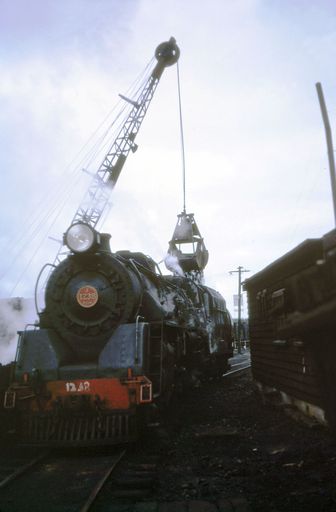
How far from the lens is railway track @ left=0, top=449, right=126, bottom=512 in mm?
3764

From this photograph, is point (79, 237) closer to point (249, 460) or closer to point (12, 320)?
point (249, 460)

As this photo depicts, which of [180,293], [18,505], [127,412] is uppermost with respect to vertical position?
[180,293]

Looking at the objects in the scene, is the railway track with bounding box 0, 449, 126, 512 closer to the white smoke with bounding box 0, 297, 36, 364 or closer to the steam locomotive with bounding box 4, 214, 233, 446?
the steam locomotive with bounding box 4, 214, 233, 446

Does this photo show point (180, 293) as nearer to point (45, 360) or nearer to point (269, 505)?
point (45, 360)

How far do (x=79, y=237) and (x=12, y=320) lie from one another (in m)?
15.5

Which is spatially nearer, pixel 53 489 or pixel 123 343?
pixel 53 489

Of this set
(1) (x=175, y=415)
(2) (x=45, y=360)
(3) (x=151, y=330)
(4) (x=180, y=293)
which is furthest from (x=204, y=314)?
(2) (x=45, y=360)

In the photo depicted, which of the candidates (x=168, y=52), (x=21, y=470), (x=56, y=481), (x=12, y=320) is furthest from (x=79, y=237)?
(x=168, y=52)

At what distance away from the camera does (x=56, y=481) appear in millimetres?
4414

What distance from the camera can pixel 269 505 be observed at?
141 inches

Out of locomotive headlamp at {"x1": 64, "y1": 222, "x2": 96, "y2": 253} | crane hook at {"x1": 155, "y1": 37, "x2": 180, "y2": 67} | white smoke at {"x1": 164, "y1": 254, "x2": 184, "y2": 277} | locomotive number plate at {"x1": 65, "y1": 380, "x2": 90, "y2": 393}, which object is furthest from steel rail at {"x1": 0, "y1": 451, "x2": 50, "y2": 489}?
crane hook at {"x1": 155, "y1": 37, "x2": 180, "y2": 67}

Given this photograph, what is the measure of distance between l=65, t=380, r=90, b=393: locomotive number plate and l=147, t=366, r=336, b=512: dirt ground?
1.21 m

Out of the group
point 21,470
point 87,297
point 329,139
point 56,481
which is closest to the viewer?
point 56,481

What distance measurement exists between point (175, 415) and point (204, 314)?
12.4ft
